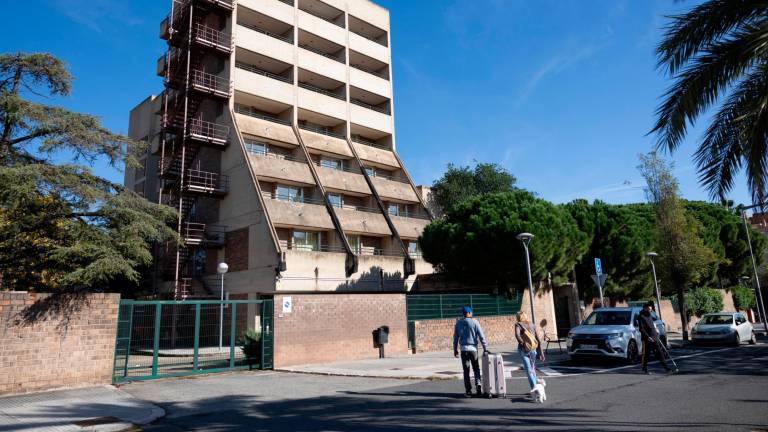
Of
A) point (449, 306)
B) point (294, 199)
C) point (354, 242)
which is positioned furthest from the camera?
point (354, 242)

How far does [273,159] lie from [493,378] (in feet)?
73.7

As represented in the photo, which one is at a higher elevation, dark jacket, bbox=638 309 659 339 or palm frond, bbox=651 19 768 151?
palm frond, bbox=651 19 768 151

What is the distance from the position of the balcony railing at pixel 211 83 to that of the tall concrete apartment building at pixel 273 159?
0.33 ft

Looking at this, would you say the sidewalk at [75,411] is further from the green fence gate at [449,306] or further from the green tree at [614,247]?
the green tree at [614,247]

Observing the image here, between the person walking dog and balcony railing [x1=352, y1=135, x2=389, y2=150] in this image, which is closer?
the person walking dog

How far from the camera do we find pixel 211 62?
105 ft

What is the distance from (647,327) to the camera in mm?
11742

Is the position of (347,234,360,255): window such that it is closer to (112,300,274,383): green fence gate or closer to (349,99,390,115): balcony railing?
(349,99,390,115): balcony railing

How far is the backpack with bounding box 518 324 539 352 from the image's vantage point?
8984mm

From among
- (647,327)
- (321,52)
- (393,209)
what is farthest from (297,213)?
(647,327)

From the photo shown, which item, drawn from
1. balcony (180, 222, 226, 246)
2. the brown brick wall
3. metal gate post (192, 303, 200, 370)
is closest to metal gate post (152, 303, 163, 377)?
metal gate post (192, 303, 200, 370)

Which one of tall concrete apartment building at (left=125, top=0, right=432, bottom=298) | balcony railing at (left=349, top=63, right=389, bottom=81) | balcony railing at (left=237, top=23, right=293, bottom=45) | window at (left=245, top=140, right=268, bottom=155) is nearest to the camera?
tall concrete apartment building at (left=125, top=0, right=432, bottom=298)

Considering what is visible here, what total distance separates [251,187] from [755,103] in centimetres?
2331

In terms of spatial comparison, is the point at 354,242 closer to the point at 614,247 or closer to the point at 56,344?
the point at 614,247
